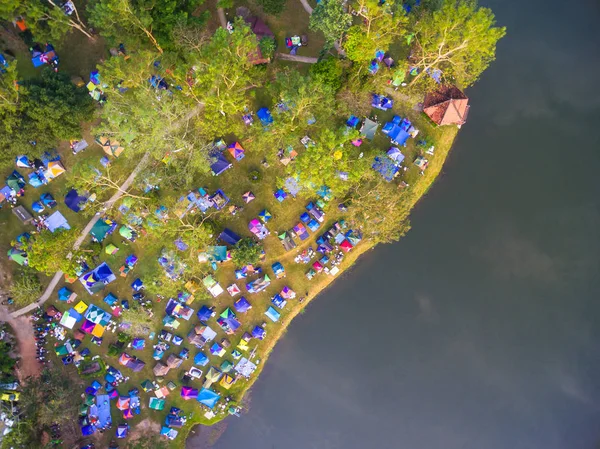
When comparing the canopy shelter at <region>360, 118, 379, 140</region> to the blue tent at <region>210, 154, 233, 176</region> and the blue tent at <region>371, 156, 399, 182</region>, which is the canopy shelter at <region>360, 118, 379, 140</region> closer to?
the blue tent at <region>371, 156, 399, 182</region>

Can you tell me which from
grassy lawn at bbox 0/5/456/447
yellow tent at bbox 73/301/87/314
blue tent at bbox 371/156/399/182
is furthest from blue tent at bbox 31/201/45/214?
blue tent at bbox 371/156/399/182

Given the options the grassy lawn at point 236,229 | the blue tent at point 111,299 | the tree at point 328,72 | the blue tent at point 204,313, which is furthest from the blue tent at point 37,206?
the tree at point 328,72

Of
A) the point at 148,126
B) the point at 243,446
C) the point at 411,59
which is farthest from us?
the point at 243,446

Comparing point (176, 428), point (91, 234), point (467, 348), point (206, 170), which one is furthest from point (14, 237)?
point (467, 348)

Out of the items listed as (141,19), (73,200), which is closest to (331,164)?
(141,19)

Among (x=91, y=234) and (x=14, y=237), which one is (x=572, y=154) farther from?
(x=14, y=237)

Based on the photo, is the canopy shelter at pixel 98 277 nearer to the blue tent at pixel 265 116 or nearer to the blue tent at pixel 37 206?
the blue tent at pixel 37 206
